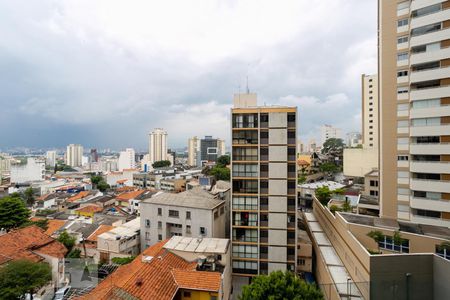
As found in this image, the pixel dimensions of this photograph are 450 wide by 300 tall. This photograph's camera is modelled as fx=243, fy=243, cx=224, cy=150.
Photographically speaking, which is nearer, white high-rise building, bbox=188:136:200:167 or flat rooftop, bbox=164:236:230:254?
flat rooftop, bbox=164:236:230:254

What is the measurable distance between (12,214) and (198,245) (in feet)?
90.2

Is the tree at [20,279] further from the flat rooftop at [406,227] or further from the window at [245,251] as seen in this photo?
the flat rooftop at [406,227]

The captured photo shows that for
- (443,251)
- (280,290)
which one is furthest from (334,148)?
(280,290)

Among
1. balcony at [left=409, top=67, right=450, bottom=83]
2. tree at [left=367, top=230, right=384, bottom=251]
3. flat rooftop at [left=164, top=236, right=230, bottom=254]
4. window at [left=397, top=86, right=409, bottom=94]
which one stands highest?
balcony at [left=409, top=67, right=450, bottom=83]

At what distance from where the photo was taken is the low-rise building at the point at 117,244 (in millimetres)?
23906

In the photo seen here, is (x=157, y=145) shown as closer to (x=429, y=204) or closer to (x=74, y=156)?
(x=74, y=156)

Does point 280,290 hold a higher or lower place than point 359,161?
lower

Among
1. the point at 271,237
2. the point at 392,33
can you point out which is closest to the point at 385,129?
the point at 392,33

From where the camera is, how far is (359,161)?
47906 mm

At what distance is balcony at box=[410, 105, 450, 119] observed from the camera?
61.8 feet

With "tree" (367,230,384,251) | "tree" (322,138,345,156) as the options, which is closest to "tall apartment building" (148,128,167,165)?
"tree" (322,138,345,156)

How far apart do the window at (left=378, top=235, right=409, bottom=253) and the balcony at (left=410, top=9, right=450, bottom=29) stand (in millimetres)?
17588

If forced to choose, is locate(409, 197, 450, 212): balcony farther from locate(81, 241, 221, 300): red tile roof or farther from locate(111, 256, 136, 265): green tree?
locate(111, 256, 136, 265): green tree

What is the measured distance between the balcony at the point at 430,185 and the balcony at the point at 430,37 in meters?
11.3
